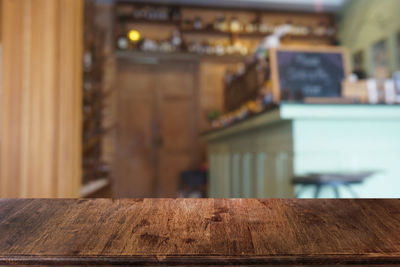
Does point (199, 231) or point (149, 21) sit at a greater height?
point (149, 21)

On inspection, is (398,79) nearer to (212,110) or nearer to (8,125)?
(8,125)

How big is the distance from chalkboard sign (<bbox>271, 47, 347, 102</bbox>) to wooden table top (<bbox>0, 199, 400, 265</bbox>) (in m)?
1.95

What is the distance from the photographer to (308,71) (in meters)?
2.60

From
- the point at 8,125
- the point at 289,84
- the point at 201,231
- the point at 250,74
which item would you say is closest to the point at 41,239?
the point at 201,231

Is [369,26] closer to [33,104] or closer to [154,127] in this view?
[154,127]

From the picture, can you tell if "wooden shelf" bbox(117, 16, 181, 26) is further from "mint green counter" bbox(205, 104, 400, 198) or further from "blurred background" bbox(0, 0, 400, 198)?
"mint green counter" bbox(205, 104, 400, 198)

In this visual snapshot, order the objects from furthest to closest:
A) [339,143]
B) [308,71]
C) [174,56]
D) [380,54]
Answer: [174,56], [380,54], [308,71], [339,143]

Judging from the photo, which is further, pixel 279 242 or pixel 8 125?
pixel 8 125

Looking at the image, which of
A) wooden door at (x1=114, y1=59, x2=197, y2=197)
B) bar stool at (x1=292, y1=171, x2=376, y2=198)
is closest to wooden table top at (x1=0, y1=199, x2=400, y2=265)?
bar stool at (x1=292, y1=171, x2=376, y2=198)

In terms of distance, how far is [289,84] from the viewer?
8.42 feet

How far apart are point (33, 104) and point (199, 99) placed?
452 cm

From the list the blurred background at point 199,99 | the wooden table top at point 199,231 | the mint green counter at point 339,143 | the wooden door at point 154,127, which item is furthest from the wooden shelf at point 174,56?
the wooden table top at point 199,231

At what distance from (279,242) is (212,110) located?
559 cm

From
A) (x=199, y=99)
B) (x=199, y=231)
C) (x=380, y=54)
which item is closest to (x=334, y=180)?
(x=199, y=231)
